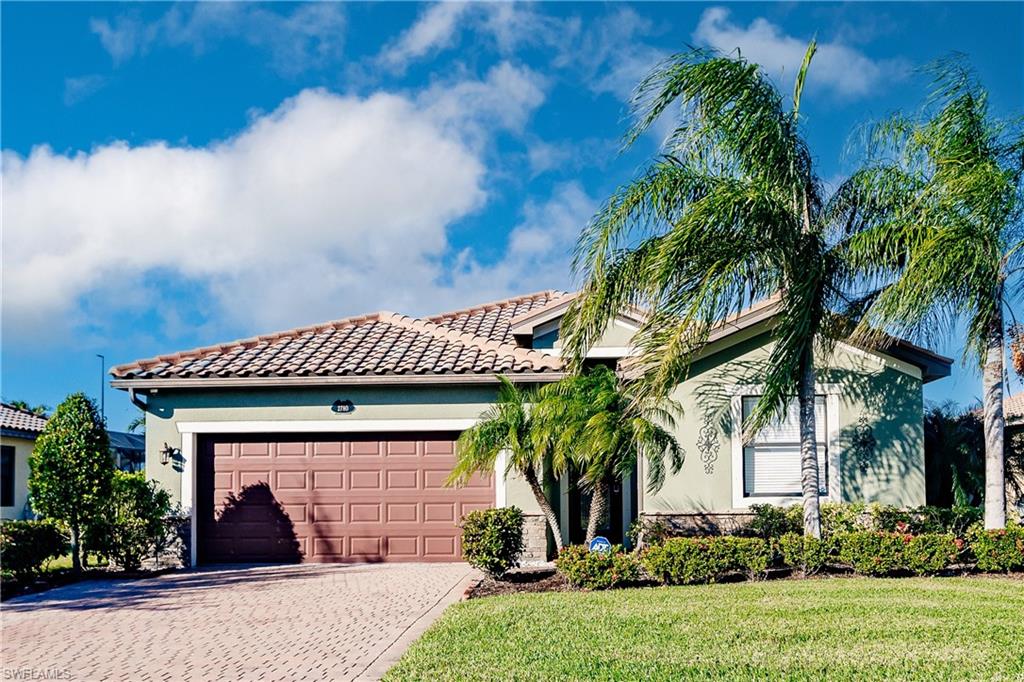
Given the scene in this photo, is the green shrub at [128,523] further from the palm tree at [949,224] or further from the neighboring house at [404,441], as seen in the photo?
the palm tree at [949,224]

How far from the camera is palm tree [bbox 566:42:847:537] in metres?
12.3

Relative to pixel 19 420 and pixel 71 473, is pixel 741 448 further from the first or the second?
pixel 19 420

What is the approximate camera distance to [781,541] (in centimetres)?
1255

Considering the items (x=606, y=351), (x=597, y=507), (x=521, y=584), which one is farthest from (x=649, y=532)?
(x=606, y=351)

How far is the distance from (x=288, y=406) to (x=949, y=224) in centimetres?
1019

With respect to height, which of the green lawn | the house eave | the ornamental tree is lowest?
the green lawn

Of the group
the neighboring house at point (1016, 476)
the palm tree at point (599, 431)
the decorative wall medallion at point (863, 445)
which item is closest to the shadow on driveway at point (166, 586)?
the palm tree at point (599, 431)

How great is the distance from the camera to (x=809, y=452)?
13391 millimetres

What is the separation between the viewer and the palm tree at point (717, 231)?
12.3m

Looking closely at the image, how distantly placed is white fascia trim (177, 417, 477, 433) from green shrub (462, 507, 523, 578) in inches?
114

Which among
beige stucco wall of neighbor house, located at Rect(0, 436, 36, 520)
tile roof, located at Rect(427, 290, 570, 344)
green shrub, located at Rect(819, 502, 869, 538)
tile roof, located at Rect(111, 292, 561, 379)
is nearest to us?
green shrub, located at Rect(819, 502, 869, 538)

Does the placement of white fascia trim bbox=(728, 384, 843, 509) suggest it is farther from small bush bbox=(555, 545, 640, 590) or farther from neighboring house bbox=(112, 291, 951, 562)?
small bush bbox=(555, 545, 640, 590)

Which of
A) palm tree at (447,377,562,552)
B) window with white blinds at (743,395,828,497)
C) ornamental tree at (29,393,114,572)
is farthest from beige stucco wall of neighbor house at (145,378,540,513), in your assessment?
window with white blinds at (743,395,828,497)

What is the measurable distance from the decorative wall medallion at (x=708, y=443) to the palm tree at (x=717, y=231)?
7.29 feet
